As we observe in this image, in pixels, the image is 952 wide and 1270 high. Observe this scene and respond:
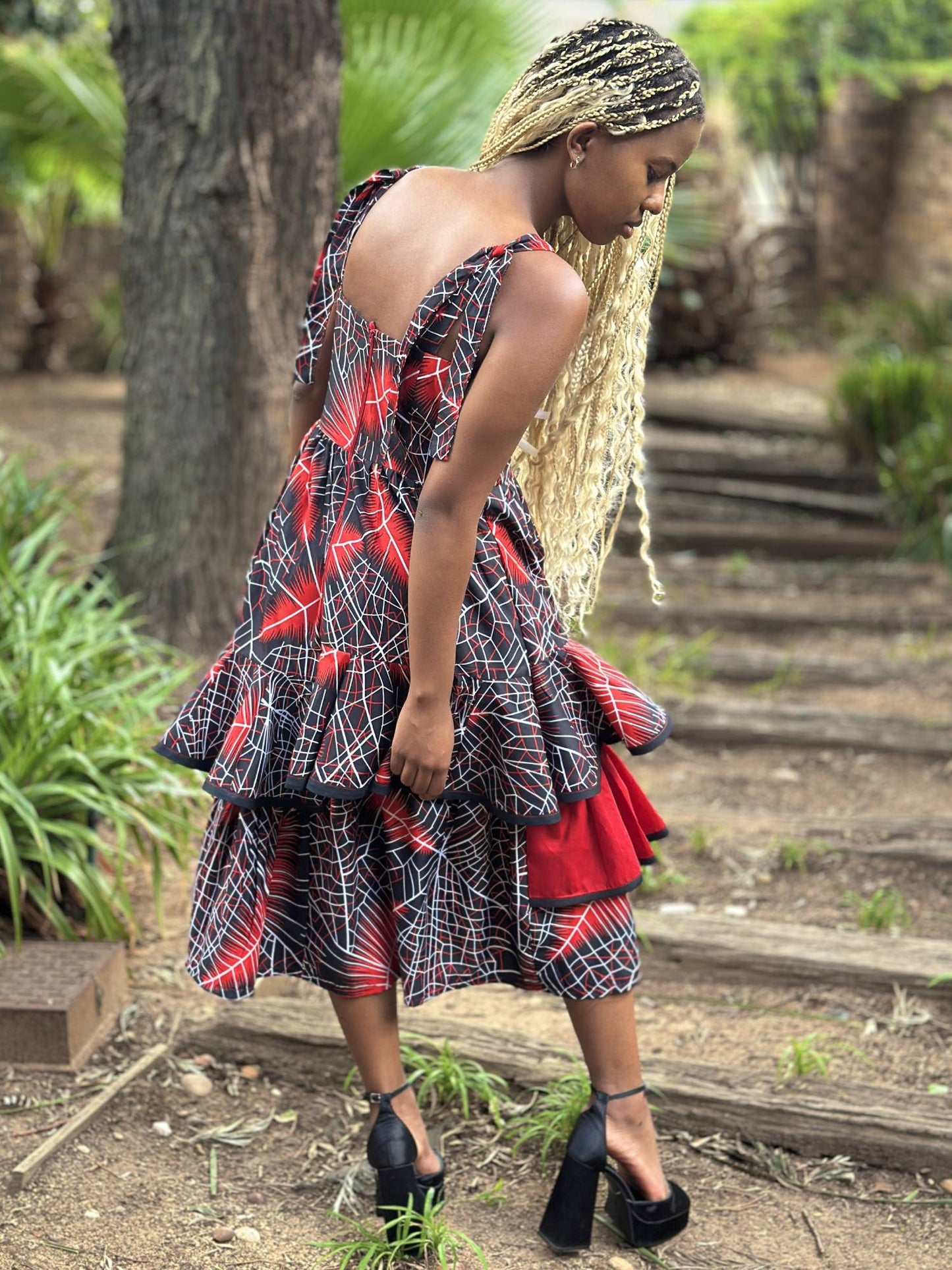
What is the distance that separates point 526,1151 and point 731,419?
5953 millimetres

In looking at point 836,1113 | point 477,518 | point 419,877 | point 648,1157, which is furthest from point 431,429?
point 836,1113

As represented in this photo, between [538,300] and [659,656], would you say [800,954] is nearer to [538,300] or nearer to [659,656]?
[538,300]

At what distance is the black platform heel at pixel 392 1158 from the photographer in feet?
6.42

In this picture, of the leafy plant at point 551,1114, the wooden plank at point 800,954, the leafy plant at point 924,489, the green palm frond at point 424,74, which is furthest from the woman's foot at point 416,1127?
the leafy plant at point 924,489

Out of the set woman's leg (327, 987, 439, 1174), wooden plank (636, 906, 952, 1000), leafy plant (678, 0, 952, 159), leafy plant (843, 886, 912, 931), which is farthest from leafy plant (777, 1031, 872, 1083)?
leafy plant (678, 0, 952, 159)

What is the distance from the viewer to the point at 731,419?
773 centimetres

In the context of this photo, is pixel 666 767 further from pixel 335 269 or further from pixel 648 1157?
pixel 335 269

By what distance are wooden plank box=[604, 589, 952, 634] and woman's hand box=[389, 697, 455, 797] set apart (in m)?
3.42

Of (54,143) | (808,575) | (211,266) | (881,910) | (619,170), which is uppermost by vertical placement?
(619,170)

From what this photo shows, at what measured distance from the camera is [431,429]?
5.80ft

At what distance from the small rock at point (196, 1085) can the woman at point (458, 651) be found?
51 centimetres

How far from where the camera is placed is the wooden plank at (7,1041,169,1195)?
213 cm

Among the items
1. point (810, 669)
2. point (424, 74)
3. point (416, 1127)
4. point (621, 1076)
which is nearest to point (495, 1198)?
point (416, 1127)

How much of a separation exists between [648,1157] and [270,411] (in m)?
2.54
